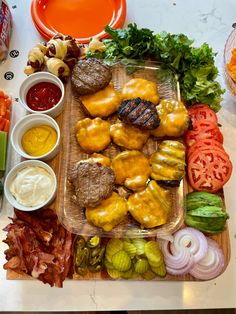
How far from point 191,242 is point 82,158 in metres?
0.64

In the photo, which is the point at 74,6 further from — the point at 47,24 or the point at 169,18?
the point at 169,18

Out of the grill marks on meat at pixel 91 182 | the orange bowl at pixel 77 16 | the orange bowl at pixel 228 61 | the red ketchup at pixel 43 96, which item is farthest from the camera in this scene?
the orange bowl at pixel 77 16

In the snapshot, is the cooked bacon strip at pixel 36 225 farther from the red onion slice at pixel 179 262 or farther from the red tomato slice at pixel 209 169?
the red tomato slice at pixel 209 169

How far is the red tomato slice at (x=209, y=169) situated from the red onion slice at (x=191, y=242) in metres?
0.22

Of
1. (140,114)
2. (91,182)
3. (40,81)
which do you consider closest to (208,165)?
(140,114)

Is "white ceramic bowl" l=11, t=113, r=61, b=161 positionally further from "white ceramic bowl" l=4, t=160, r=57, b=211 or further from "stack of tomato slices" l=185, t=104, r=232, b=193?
"stack of tomato slices" l=185, t=104, r=232, b=193

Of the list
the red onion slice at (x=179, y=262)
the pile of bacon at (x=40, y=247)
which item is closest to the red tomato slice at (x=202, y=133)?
the red onion slice at (x=179, y=262)

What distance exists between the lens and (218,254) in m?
1.71

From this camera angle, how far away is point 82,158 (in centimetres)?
179

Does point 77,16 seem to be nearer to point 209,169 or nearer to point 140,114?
point 140,114

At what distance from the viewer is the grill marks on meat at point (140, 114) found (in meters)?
1.69

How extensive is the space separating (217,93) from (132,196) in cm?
74

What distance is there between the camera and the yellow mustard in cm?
179

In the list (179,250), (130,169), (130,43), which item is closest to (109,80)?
(130,43)
